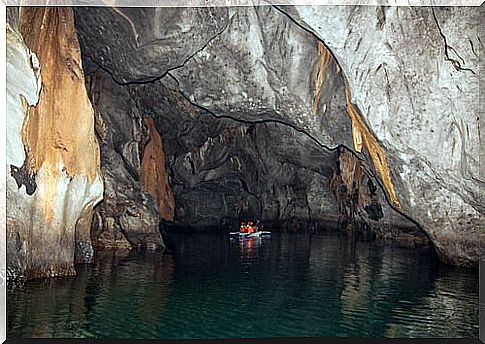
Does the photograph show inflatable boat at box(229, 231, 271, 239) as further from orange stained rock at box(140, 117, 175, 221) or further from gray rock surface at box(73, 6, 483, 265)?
gray rock surface at box(73, 6, 483, 265)

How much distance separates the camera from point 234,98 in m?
14.3

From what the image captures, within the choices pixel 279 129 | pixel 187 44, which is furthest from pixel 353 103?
pixel 279 129

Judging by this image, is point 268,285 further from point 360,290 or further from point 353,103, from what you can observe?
point 353,103

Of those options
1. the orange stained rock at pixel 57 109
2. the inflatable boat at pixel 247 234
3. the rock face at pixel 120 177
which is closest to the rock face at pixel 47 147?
the orange stained rock at pixel 57 109

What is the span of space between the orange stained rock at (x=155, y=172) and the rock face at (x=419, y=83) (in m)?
8.96

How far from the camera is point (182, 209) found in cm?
2595

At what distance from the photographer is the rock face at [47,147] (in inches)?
392

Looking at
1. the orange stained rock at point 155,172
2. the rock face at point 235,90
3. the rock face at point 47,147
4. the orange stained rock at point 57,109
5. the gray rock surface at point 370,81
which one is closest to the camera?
the rock face at point 47,147

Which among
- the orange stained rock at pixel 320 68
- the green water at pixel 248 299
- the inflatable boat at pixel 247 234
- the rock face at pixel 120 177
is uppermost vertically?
the orange stained rock at pixel 320 68

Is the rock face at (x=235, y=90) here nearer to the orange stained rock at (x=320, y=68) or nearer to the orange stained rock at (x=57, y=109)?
the orange stained rock at (x=320, y=68)

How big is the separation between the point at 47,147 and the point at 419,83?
20.8 feet

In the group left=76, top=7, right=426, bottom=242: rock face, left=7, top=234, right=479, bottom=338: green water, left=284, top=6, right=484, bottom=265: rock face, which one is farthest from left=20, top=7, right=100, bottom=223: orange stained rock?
left=284, top=6, right=484, bottom=265: rock face

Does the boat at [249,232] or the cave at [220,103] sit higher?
the cave at [220,103]

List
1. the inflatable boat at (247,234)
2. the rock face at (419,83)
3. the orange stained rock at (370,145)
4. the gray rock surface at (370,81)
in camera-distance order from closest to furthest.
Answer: the rock face at (419,83)
the gray rock surface at (370,81)
the orange stained rock at (370,145)
the inflatable boat at (247,234)
